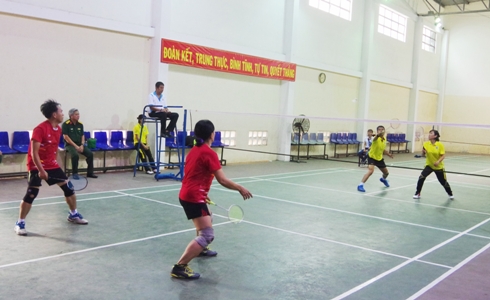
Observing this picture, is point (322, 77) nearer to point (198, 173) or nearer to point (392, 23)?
point (392, 23)

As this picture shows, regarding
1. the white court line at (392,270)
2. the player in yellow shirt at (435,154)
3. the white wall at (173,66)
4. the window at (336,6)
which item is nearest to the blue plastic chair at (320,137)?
the white wall at (173,66)

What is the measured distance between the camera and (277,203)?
1041 cm

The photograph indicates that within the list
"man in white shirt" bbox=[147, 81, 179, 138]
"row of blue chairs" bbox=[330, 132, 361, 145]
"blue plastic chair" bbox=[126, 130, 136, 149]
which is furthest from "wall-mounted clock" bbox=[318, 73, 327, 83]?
"man in white shirt" bbox=[147, 81, 179, 138]

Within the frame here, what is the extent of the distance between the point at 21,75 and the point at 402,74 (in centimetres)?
2274

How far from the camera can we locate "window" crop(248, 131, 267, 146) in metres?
19.2

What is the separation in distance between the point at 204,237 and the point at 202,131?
120 cm

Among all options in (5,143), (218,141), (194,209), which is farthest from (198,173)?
(218,141)

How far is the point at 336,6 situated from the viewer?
2297cm

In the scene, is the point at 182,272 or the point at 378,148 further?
the point at 378,148

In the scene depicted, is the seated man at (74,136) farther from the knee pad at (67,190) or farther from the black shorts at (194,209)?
the black shorts at (194,209)

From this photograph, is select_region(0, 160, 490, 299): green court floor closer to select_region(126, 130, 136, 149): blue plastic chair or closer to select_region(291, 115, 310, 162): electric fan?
select_region(126, 130, 136, 149): blue plastic chair

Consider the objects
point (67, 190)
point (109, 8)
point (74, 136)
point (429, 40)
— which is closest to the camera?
point (67, 190)

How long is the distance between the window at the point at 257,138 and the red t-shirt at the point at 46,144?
1235cm

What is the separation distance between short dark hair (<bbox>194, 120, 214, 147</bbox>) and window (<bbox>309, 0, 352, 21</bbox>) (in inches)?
684
